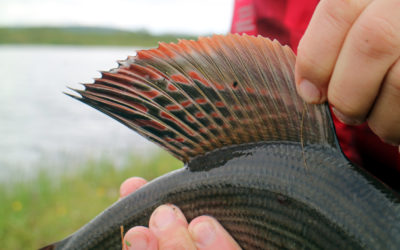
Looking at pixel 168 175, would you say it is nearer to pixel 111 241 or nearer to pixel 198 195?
pixel 198 195

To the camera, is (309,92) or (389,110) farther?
(309,92)

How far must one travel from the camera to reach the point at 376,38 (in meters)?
0.98

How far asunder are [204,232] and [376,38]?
94 cm

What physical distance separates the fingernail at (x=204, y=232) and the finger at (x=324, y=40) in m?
0.67

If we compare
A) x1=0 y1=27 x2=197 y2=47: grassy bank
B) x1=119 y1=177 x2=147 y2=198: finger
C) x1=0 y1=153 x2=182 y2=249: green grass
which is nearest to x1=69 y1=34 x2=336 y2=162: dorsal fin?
x1=119 y1=177 x2=147 y2=198: finger

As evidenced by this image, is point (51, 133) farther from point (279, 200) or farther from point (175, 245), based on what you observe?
point (279, 200)

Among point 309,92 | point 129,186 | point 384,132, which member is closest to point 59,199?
point 129,186

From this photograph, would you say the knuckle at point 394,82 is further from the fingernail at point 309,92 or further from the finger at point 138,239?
the finger at point 138,239

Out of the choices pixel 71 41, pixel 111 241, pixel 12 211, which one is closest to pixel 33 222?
pixel 12 211

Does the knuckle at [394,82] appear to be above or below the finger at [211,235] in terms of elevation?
above

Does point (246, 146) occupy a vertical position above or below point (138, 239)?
above

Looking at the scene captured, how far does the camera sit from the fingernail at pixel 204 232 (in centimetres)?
146

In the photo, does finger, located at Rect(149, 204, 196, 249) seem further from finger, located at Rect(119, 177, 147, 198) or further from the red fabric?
the red fabric

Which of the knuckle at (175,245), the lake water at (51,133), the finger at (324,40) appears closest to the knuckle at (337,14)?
the finger at (324,40)
